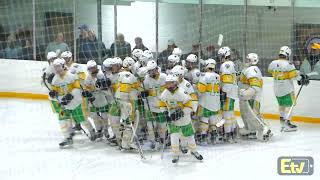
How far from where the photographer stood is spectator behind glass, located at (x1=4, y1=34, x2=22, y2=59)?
32.2ft

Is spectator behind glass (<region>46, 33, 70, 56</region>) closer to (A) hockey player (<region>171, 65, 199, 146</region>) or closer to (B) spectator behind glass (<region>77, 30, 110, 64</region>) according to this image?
(B) spectator behind glass (<region>77, 30, 110, 64</region>)

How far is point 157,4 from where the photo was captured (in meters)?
9.15

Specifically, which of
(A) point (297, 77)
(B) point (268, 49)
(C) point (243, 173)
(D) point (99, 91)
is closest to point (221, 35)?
(B) point (268, 49)

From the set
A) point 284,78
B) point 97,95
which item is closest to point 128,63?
point 97,95

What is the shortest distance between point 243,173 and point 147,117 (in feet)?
4.04

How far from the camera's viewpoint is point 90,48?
369 inches

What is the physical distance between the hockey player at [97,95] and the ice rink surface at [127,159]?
230 mm

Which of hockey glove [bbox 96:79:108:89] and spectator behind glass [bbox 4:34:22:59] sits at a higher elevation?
spectator behind glass [bbox 4:34:22:59]

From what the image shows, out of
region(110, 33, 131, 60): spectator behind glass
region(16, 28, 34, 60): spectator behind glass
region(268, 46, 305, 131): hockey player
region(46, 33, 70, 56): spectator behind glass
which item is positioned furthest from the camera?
region(16, 28, 34, 60): spectator behind glass

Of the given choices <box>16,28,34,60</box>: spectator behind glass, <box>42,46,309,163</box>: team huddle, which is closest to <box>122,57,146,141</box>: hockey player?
<box>42,46,309,163</box>: team huddle

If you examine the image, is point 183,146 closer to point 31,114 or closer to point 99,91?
point 99,91

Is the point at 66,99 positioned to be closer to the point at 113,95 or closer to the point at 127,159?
the point at 113,95

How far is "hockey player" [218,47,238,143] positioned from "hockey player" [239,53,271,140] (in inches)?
6.1

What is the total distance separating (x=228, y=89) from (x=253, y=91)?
0.97ft
